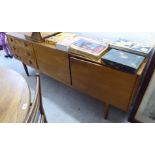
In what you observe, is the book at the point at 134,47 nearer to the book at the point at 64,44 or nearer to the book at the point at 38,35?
the book at the point at 64,44

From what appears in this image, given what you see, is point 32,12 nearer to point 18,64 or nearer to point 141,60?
point 141,60

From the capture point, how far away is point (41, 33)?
155cm

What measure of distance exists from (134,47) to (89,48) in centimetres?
37

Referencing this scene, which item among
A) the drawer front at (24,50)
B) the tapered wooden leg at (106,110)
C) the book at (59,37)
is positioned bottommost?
the tapered wooden leg at (106,110)

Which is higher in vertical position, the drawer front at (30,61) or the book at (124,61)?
the book at (124,61)

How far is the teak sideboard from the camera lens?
1.15m

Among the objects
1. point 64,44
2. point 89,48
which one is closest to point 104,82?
point 89,48

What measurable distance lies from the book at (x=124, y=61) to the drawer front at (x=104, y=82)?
0.05 m

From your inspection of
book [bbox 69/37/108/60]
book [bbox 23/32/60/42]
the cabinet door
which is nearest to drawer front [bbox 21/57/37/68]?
the cabinet door

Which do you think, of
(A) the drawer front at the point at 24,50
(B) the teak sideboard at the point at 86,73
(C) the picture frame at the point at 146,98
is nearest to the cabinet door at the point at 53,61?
(B) the teak sideboard at the point at 86,73

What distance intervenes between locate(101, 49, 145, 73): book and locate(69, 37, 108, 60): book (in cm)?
10

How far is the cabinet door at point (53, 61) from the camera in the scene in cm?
144

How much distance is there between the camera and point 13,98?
889mm
